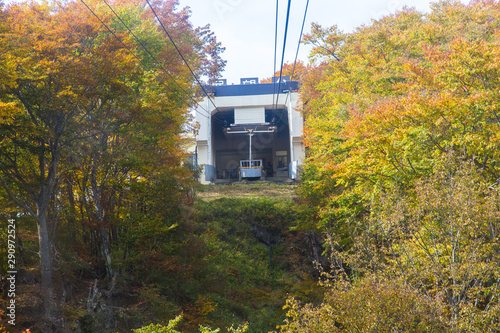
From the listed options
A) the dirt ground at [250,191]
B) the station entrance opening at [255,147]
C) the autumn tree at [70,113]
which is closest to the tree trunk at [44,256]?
the autumn tree at [70,113]

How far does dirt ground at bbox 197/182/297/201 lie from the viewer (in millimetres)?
29625

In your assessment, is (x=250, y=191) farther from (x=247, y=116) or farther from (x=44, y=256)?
(x=44, y=256)

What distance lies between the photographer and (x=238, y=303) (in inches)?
675

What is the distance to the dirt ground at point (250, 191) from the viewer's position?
29.6 meters

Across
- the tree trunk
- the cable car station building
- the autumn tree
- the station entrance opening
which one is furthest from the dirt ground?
the tree trunk

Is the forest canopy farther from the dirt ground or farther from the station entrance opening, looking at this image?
the station entrance opening

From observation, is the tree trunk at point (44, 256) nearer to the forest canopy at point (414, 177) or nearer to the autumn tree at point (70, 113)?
the autumn tree at point (70, 113)

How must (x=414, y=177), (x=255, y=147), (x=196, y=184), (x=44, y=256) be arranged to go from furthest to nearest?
1. (x=255, y=147)
2. (x=196, y=184)
3. (x=414, y=177)
4. (x=44, y=256)

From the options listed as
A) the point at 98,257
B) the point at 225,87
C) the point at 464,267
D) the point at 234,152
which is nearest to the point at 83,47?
the point at 98,257

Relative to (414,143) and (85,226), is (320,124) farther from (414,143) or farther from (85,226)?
(85,226)

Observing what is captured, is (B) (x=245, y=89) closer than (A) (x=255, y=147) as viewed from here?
Yes

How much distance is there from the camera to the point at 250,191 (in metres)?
32.0

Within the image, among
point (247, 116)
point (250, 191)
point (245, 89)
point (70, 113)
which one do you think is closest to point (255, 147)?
point (247, 116)

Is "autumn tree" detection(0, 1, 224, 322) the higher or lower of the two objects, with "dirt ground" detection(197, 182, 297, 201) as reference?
higher
